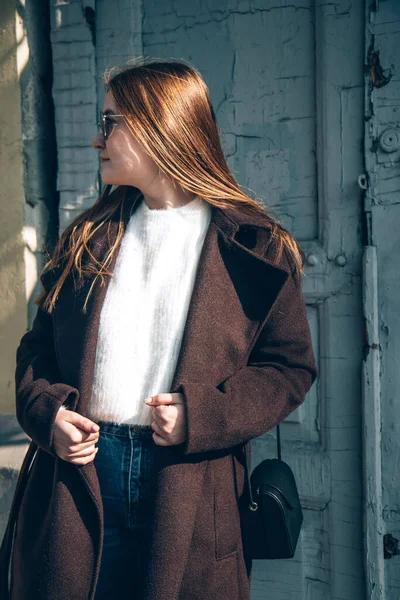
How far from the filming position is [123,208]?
5.75 ft

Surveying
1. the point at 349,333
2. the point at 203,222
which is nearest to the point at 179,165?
the point at 203,222

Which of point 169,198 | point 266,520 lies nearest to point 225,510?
point 266,520

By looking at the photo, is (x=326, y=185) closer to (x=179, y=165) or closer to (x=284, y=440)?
(x=179, y=165)

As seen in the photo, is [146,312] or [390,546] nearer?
[146,312]

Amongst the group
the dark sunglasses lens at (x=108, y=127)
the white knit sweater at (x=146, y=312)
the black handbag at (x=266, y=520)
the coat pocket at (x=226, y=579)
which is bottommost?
the coat pocket at (x=226, y=579)

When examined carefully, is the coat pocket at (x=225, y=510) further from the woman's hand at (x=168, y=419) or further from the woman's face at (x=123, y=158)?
the woman's face at (x=123, y=158)

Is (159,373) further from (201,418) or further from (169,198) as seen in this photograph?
(169,198)

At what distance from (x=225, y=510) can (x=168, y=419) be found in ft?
1.04

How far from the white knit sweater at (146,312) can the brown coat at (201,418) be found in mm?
42

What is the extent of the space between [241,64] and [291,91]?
0.70ft

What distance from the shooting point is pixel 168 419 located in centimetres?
Result: 138

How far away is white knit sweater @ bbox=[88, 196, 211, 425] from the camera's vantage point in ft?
4.91

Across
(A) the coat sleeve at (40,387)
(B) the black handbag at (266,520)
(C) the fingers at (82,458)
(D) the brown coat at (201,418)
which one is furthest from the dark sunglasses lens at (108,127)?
(B) the black handbag at (266,520)

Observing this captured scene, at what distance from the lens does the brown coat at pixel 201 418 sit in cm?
141
